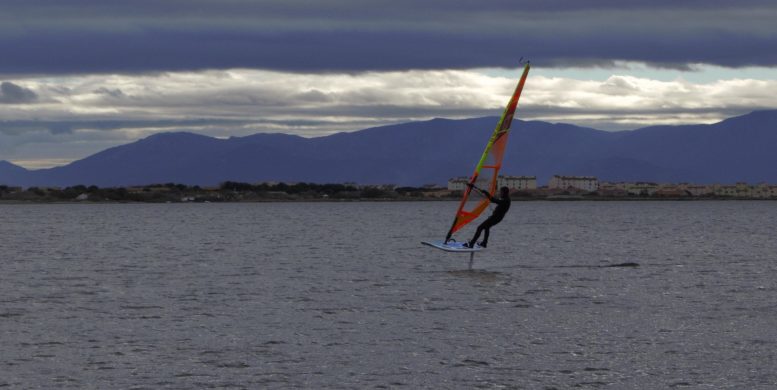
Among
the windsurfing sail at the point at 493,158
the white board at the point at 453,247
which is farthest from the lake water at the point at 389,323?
the windsurfing sail at the point at 493,158

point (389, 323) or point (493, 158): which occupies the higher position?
point (493, 158)

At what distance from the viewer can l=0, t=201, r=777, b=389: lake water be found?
29.8 metres

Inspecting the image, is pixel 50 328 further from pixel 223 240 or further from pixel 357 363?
pixel 223 240

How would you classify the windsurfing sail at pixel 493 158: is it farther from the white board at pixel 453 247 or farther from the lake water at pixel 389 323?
the lake water at pixel 389 323

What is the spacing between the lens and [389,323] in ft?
128

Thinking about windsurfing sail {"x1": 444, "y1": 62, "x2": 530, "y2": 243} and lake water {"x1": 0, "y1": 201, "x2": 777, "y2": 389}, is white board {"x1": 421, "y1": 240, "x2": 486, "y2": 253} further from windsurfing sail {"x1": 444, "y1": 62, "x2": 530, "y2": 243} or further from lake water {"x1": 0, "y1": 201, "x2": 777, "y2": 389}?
lake water {"x1": 0, "y1": 201, "x2": 777, "y2": 389}

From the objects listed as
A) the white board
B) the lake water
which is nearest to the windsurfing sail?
the white board

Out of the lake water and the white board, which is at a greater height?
the white board

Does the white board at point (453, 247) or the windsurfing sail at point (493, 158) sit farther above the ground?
the windsurfing sail at point (493, 158)

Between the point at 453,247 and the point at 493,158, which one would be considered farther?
the point at 453,247

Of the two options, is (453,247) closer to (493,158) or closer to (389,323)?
(493,158)

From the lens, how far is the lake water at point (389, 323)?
2975 centimetres

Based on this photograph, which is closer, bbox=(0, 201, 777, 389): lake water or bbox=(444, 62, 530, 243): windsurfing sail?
bbox=(0, 201, 777, 389): lake water

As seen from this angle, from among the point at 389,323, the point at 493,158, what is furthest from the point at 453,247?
the point at 389,323
